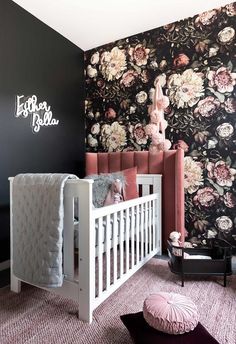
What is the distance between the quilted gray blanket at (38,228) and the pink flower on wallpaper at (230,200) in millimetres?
1748

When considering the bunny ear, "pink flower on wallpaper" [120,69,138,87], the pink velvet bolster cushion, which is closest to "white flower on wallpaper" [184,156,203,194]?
the pink velvet bolster cushion

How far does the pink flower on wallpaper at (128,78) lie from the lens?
296 cm

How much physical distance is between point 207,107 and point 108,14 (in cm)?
139

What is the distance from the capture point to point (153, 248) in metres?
2.36

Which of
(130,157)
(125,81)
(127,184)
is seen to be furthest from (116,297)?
(125,81)

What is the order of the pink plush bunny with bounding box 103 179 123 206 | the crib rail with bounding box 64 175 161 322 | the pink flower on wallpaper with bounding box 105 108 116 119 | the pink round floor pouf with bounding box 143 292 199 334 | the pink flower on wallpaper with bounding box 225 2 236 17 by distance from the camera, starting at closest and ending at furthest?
the pink round floor pouf with bounding box 143 292 199 334 → the crib rail with bounding box 64 175 161 322 → the pink plush bunny with bounding box 103 179 123 206 → the pink flower on wallpaper with bounding box 225 2 236 17 → the pink flower on wallpaper with bounding box 105 108 116 119

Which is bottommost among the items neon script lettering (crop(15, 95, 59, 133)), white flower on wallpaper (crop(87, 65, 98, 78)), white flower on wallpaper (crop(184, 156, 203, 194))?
white flower on wallpaper (crop(184, 156, 203, 194))

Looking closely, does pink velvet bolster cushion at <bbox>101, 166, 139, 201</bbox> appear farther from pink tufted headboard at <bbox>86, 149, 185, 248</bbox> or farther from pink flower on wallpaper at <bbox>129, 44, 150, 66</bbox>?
pink flower on wallpaper at <bbox>129, 44, 150, 66</bbox>

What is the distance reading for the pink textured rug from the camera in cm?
128

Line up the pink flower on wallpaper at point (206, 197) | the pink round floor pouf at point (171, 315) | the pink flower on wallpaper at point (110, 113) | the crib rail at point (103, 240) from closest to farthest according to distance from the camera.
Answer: the pink round floor pouf at point (171, 315)
the crib rail at point (103, 240)
the pink flower on wallpaper at point (206, 197)
the pink flower on wallpaper at point (110, 113)

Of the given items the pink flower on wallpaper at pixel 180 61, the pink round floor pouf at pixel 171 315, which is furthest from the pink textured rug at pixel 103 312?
the pink flower on wallpaper at pixel 180 61

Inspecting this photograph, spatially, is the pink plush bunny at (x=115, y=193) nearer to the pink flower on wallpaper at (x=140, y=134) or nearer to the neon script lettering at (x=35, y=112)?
the pink flower on wallpaper at (x=140, y=134)

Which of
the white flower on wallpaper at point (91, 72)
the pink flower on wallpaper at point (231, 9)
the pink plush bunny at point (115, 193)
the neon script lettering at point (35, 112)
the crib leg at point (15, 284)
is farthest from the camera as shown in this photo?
the white flower on wallpaper at point (91, 72)

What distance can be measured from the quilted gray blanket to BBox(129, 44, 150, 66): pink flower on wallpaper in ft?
6.61
